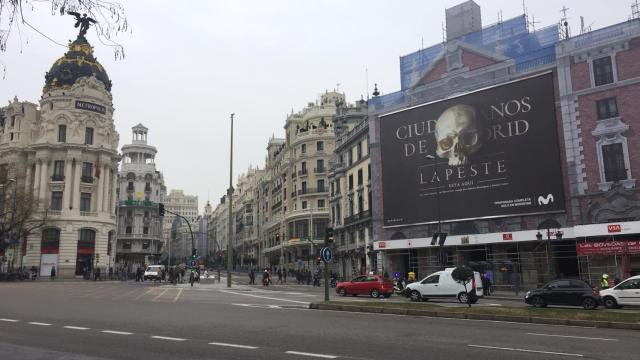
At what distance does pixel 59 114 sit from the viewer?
7300 cm

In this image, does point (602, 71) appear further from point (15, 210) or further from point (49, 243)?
point (49, 243)

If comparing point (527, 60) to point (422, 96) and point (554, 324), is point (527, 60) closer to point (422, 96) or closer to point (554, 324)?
point (422, 96)

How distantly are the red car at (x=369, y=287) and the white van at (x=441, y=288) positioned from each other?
338 centimetres

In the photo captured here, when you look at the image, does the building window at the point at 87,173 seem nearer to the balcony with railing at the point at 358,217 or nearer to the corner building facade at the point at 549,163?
the balcony with railing at the point at 358,217

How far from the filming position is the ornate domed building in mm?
69562

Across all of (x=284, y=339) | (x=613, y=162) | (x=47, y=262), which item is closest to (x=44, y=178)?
(x=47, y=262)

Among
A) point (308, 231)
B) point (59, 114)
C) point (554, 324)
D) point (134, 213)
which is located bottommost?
point (554, 324)

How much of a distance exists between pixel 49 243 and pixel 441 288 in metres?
59.2

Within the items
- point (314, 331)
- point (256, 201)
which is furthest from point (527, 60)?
point (256, 201)

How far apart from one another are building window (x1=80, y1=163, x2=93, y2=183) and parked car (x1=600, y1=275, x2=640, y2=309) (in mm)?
67309

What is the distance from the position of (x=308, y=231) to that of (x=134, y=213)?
5287 centimetres

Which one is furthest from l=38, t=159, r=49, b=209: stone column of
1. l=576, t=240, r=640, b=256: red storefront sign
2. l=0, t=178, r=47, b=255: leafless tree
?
l=576, t=240, r=640, b=256: red storefront sign

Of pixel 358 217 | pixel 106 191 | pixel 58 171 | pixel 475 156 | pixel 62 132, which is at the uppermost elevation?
pixel 62 132

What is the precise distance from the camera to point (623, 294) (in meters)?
22.2
